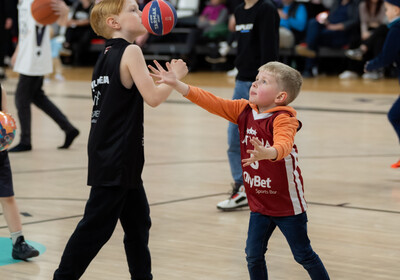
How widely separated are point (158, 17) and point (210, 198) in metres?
2.39

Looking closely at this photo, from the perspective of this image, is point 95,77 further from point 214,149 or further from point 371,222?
point 214,149

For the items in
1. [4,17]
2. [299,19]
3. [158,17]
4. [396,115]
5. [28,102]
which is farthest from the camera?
[4,17]

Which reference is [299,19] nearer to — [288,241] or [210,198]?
[210,198]

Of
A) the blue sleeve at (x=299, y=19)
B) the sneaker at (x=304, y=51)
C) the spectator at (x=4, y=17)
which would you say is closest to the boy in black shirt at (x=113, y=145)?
the sneaker at (x=304, y=51)

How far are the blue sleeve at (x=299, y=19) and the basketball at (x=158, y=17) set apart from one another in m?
12.7

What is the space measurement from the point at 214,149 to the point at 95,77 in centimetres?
488

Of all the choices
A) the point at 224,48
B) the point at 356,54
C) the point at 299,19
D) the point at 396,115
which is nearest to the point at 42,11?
the point at 396,115

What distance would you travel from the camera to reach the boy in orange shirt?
3.53 m

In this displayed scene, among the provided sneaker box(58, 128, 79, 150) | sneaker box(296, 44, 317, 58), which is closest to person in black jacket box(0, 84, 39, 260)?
sneaker box(58, 128, 79, 150)

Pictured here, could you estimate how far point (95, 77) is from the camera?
12.0 ft

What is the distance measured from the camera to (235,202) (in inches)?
224

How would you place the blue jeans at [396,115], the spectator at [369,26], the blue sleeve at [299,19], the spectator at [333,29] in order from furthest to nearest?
the blue sleeve at [299,19], the spectator at [333,29], the spectator at [369,26], the blue jeans at [396,115]

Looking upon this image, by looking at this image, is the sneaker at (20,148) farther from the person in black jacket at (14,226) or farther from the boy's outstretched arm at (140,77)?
the boy's outstretched arm at (140,77)

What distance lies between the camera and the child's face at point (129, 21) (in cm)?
366
